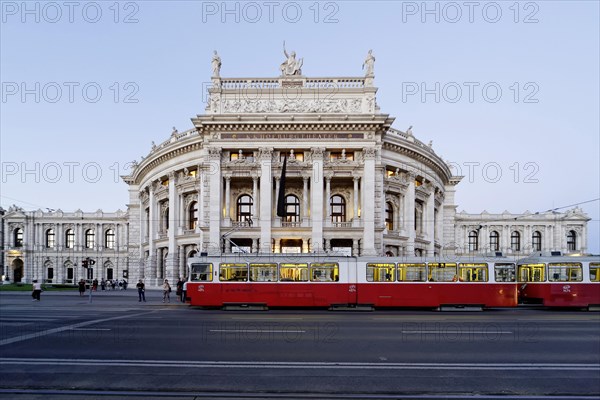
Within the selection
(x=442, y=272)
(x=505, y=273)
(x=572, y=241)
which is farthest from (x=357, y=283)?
(x=572, y=241)

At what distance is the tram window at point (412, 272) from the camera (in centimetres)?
2584

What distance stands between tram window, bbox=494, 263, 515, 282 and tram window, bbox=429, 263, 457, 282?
231 cm

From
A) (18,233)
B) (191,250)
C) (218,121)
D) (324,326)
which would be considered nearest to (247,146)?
(218,121)

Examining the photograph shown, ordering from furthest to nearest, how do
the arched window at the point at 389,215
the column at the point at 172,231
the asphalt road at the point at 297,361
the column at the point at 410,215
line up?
the column at the point at 172,231, the arched window at the point at 389,215, the column at the point at 410,215, the asphalt road at the point at 297,361

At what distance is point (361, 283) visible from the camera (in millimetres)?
25828

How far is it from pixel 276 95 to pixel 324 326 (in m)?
29.6

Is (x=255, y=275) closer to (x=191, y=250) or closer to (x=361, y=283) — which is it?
(x=361, y=283)

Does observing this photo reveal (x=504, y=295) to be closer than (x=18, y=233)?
Yes

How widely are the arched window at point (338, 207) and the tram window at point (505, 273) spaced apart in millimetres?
20006

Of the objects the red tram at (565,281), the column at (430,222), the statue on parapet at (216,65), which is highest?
the statue on parapet at (216,65)

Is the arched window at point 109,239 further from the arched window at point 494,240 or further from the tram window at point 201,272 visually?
the arched window at point 494,240

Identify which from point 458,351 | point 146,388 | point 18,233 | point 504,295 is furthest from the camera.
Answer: point 18,233

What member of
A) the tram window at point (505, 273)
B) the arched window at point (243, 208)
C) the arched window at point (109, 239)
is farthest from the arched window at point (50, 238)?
the tram window at point (505, 273)

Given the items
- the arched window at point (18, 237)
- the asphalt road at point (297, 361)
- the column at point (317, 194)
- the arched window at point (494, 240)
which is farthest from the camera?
the arched window at point (18, 237)
